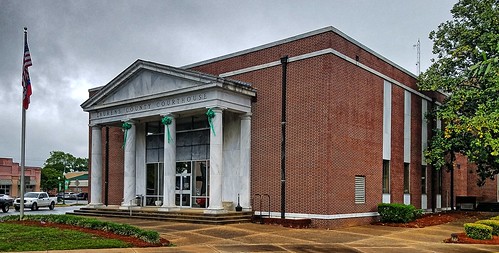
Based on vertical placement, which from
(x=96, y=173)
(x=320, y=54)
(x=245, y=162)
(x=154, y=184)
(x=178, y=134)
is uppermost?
(x=320, y=54)

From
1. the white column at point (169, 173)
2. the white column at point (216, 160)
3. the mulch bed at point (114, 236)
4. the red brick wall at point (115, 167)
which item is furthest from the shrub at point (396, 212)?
the red brick wall at point (115, 167)

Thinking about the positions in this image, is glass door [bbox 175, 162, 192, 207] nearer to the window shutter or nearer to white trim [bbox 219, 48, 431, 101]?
white trim [bbox 219, 48, 431, 101]

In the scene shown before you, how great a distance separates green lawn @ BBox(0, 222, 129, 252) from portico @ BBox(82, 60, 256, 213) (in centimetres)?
823

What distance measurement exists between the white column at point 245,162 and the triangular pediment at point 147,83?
1.88 metres

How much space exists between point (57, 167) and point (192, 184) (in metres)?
101

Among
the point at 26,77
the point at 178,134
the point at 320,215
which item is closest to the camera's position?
the point at 26,77

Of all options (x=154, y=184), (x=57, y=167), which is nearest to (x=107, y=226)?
(x=154, y=184)

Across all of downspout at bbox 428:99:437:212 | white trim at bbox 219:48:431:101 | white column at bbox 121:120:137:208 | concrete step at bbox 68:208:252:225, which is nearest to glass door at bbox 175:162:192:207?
white column at bbox 121:120:137:208

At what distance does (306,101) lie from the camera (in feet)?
72.6

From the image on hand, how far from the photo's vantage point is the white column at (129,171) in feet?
85.8

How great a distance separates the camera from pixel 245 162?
24078mm

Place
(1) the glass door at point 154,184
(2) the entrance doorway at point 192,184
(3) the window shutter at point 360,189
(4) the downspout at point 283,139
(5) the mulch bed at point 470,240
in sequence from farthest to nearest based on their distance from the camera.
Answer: (1) the glass door at point 154,184 → (2) the entrance doorway at point 192,184 → (3) the window shutter at point 360,189 → (4) the downspout at point 283,139 → (5) the mulch bed at point 470,240

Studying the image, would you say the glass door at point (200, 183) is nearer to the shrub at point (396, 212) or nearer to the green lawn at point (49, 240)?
the shrub at point (396, 212)

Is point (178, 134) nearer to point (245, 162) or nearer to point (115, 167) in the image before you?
point (245, 162)
